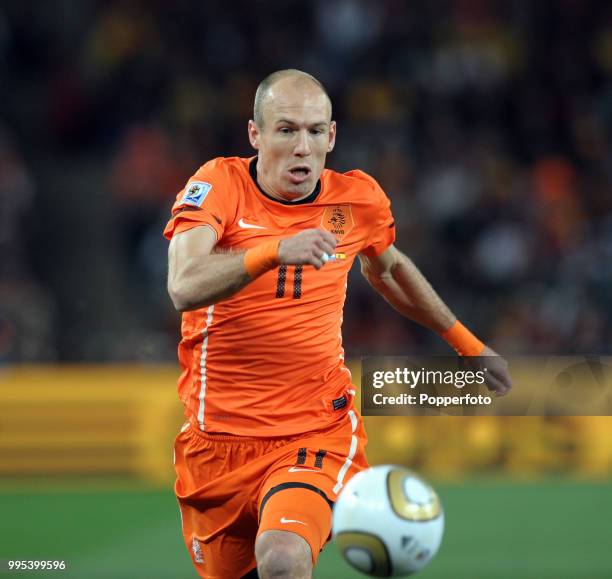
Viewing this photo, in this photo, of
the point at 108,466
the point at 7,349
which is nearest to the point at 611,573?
the point at 108,466

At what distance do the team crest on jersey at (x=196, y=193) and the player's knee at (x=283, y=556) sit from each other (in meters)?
1.40

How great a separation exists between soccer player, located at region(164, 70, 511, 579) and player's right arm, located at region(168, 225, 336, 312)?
0.11m

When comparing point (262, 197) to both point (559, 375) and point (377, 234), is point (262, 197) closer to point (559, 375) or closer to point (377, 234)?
point (377, 234)

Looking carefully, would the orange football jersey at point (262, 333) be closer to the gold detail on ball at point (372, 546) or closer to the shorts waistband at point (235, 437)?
the shorts waistband at point (235, 437)

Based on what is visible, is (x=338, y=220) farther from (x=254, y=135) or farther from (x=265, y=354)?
(x=265, y=354)

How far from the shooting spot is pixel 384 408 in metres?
7.78

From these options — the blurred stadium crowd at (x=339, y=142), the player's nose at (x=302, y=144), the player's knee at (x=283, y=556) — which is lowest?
the player's knee at (x=283, y=556)

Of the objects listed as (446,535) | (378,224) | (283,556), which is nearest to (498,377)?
(378,224)

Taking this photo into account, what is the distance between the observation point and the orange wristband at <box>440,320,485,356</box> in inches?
238

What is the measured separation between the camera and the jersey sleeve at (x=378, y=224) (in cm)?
573

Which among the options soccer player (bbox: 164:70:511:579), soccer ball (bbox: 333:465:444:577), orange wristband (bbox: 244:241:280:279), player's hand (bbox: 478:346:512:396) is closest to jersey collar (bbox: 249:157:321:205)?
soccer player (bbox: 164:70:511:579)

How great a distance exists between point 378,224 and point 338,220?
27cm

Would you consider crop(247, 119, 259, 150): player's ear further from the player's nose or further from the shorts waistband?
the shorts waistband

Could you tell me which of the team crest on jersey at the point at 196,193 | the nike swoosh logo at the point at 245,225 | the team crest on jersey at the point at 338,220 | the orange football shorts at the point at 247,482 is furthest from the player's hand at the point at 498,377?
the team crest on jersey at the point at 196,193
